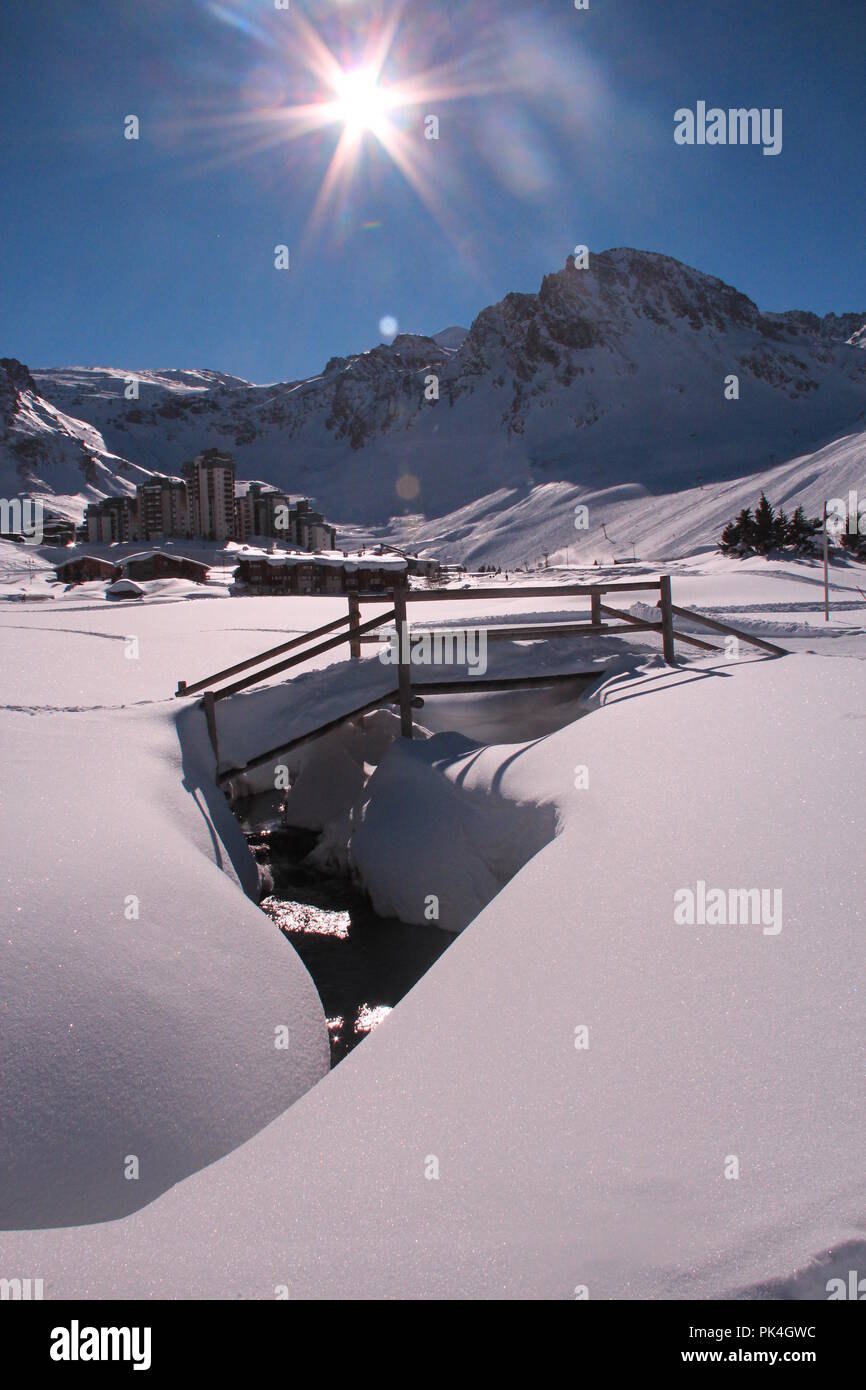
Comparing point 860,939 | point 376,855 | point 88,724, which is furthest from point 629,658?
point 860,939

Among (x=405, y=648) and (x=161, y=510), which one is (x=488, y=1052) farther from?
A: (x=161, y=510)

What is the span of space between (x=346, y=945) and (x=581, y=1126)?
15.8 ft

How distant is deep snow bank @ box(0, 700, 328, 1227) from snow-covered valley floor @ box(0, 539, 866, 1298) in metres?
0.01

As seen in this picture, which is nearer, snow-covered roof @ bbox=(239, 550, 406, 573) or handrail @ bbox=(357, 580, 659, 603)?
handrail @ bbox=(357, 580, 659, 603)

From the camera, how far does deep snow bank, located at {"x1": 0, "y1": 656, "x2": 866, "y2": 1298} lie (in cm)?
223

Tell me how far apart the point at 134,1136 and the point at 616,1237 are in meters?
1.98

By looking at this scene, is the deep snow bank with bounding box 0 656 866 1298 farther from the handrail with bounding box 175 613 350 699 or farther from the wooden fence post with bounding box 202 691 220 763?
the wooden fence post with bounding box 202 691 220 763

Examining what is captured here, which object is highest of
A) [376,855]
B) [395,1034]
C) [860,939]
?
[860,939]

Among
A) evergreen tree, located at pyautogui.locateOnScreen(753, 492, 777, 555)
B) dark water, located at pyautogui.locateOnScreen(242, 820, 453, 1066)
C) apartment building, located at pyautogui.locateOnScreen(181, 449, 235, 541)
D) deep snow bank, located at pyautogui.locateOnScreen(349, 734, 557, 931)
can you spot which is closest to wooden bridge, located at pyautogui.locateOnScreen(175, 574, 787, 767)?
deep snow bank, located at pyautogui.locateOnScreen(349, 734, 557, 931)

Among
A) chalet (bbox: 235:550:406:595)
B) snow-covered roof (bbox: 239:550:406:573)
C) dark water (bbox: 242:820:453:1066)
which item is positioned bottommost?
dark water (bbox: 242:820:453:1066)

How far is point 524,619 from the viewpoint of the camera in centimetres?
1638

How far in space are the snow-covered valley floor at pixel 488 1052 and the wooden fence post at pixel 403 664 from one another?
92.9 inches

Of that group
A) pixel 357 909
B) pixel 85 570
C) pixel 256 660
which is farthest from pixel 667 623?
pixel 85 570
